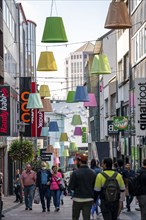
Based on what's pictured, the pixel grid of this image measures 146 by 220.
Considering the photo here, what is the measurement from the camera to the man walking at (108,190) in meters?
17.0

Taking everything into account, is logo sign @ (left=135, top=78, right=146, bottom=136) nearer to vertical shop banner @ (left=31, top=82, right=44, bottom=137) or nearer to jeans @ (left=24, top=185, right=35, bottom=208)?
jeans @ (left=24, top=185, right=35, bottom=208)

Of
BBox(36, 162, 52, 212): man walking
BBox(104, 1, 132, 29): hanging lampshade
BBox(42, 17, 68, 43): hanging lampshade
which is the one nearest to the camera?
BBox(42, 17, 68, 43): hanging lampshade

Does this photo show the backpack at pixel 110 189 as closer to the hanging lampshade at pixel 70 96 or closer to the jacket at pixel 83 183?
the jacket at pixel 83 183

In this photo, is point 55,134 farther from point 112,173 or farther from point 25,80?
point 112,173

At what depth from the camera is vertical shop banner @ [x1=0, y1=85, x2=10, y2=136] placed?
146 feet

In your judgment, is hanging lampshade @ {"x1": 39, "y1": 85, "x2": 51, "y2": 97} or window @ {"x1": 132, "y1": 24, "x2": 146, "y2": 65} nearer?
window @ {"x1": 132, "y1": 24, "x2": 146, "y2": 65}

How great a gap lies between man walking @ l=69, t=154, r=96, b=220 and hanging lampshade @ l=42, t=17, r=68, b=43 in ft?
37.3

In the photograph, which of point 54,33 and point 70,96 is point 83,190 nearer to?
point 54,33

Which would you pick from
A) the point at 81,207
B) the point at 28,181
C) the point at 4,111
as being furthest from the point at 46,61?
the point at 81,207

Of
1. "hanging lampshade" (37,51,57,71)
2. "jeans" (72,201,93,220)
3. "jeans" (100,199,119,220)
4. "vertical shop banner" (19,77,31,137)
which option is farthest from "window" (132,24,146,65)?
A: "jeans" (100,199,119,220)

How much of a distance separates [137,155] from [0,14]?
1268 cm

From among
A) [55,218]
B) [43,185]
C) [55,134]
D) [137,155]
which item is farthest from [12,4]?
[55,134]

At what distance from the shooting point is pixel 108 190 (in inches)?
668

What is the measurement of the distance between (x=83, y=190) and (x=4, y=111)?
91.5 ft
